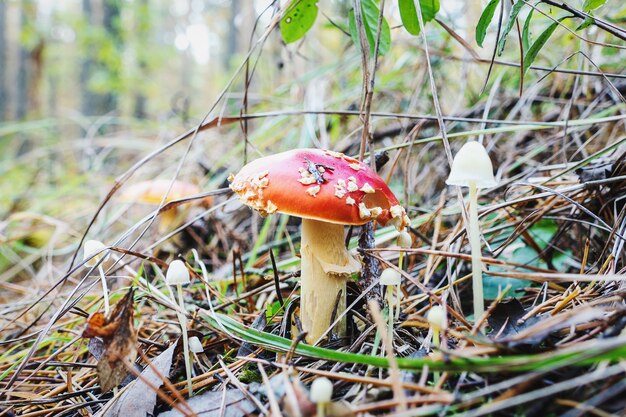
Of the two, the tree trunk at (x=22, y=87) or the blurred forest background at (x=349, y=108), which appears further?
the tree trunk at (x=22, y=87)

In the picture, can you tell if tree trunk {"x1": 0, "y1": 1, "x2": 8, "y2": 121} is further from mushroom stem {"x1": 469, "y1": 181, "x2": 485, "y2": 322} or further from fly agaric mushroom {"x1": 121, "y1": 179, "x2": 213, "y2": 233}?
mushroom stem {"x1": 469, "y1": 181, "x2": 485, "y2": 322}

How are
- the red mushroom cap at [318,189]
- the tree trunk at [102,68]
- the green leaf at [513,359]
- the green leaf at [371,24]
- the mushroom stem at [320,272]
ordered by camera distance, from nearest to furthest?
1. the green leaf at [513,359]
2. the red mushroom cap at [318,189]
3. the mushroom stem at [320,272]
4. the green leaf at [371,24]
5. the tree trunk at [102,68]

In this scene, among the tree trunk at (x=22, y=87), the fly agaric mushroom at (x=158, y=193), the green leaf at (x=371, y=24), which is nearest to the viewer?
the green leaf at (x=371, y=24)

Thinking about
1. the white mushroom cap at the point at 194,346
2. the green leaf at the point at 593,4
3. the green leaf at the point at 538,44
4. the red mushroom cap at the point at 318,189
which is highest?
the green leaf at the point at 593,4

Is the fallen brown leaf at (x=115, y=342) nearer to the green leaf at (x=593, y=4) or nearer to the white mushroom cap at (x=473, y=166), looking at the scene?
the white mushroom cap at (x=473, y=166)

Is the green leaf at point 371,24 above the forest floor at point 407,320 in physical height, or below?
above

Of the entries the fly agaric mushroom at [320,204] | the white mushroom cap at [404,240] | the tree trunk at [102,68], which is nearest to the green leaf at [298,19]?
the fly agaric mushroom at [320,204]
